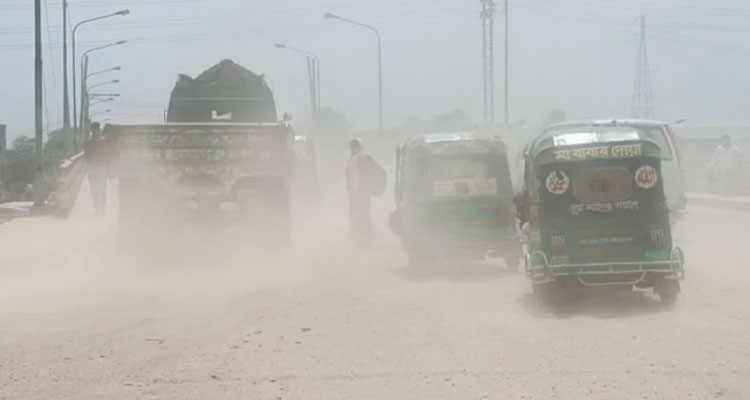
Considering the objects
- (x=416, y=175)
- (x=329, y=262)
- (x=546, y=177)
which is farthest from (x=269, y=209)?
(x=546, y=177)

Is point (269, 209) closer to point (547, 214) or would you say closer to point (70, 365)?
point (547, 214)

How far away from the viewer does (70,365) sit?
347 inches

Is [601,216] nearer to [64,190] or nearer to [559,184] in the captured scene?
[559,184]

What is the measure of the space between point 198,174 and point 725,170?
21438 millimetres

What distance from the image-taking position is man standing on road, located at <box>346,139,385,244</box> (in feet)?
59.3

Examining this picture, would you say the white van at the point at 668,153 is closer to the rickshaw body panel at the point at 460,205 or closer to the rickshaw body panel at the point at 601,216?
the rickshaw body panel at the point at 460,205

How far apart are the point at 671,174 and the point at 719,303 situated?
25.7ft

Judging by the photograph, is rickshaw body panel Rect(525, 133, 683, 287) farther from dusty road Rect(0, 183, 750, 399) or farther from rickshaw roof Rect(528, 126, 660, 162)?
dusty road Rect(0, 183, 750, 399)

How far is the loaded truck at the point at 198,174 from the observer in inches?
664

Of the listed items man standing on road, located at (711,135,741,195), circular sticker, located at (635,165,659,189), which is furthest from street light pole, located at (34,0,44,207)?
circular sticker, located at (635,165,659,189)

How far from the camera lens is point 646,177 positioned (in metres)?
11.2

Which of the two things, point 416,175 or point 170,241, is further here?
point 170,241

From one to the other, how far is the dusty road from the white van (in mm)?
2464

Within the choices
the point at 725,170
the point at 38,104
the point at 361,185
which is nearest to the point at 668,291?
the point at 361,185
